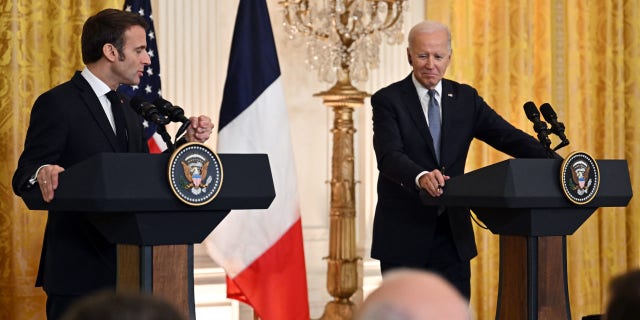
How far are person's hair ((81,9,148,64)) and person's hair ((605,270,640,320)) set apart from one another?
271 centimetres

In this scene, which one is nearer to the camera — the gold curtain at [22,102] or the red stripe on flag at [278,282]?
the gold curtain at [22,102]

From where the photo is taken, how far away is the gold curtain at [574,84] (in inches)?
264

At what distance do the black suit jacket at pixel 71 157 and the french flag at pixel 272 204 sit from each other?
2.15 metres

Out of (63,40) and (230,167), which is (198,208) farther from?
(63,40)

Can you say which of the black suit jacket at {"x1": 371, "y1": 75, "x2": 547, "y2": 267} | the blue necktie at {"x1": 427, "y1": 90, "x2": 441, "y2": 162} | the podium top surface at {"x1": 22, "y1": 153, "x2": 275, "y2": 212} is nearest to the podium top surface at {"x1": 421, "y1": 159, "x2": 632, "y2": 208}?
the black suit jacket at {"x1": 371, "y1": 75, "x2": 547, "y2": 267}

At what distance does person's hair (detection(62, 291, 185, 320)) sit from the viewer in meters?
1.09

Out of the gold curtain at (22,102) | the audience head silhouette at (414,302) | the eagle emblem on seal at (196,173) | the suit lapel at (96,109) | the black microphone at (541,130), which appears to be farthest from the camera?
the gold curtain at (22,102)

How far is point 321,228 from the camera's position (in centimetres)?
661

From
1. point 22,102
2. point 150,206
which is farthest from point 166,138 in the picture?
point 22,102

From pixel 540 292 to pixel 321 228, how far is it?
3005mm

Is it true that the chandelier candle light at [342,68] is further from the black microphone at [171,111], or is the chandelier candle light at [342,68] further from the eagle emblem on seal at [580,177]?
the black microphone at [171,111]

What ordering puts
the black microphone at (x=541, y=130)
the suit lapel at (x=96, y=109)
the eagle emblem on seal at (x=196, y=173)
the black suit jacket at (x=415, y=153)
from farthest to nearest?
the black suit jacket at (x=415, y=153), the black microphone at (x=541, y=130), the suit lapel at (x=96, y=109), the eagle emblem on seal at (x=196, y=173)

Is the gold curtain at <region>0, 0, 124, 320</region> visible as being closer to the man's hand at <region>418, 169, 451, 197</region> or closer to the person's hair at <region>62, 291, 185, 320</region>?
the man's hand at <region>418, 169, 451, 197</region>

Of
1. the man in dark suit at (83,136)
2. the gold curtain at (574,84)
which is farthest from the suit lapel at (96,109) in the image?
the gold curtain at (574,84)
